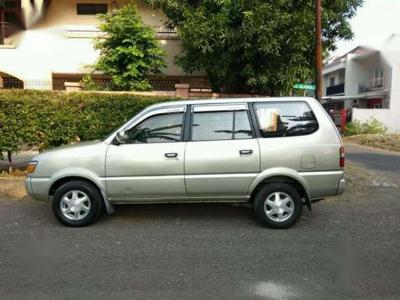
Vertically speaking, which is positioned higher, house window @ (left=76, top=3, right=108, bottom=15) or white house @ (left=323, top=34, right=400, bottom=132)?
house window @ (left=76, top=3, right=108, bottom=15)

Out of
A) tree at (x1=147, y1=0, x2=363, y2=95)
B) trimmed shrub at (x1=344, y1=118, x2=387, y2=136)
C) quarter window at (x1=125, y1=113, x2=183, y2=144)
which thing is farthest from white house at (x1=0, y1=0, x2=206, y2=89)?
trimmed shrub at (x1=344, y1=118, x2=387, y2=136)

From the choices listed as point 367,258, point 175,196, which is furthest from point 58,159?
point 367,258

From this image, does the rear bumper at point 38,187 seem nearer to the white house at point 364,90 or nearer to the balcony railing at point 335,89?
the white house at point 364,90

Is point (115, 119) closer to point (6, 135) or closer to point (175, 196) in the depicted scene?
point (6, 135)

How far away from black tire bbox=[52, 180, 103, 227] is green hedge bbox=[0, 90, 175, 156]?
3.52m

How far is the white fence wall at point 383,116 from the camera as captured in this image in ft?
95.3

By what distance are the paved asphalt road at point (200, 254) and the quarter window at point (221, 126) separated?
126 centimetres

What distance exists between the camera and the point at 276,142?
6.33 m

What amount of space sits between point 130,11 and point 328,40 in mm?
6506

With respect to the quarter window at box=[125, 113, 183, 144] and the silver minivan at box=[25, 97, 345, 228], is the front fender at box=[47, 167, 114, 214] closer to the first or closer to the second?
the silver minivan at box=[25, 97, 345, 228]

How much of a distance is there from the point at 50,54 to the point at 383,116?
69.9 feet

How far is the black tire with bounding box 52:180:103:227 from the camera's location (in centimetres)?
637

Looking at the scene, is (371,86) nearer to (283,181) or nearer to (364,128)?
(364,128)

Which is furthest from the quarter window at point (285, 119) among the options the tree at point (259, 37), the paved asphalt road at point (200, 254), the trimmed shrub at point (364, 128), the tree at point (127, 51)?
the trimmed shrub at point (364, 128)
